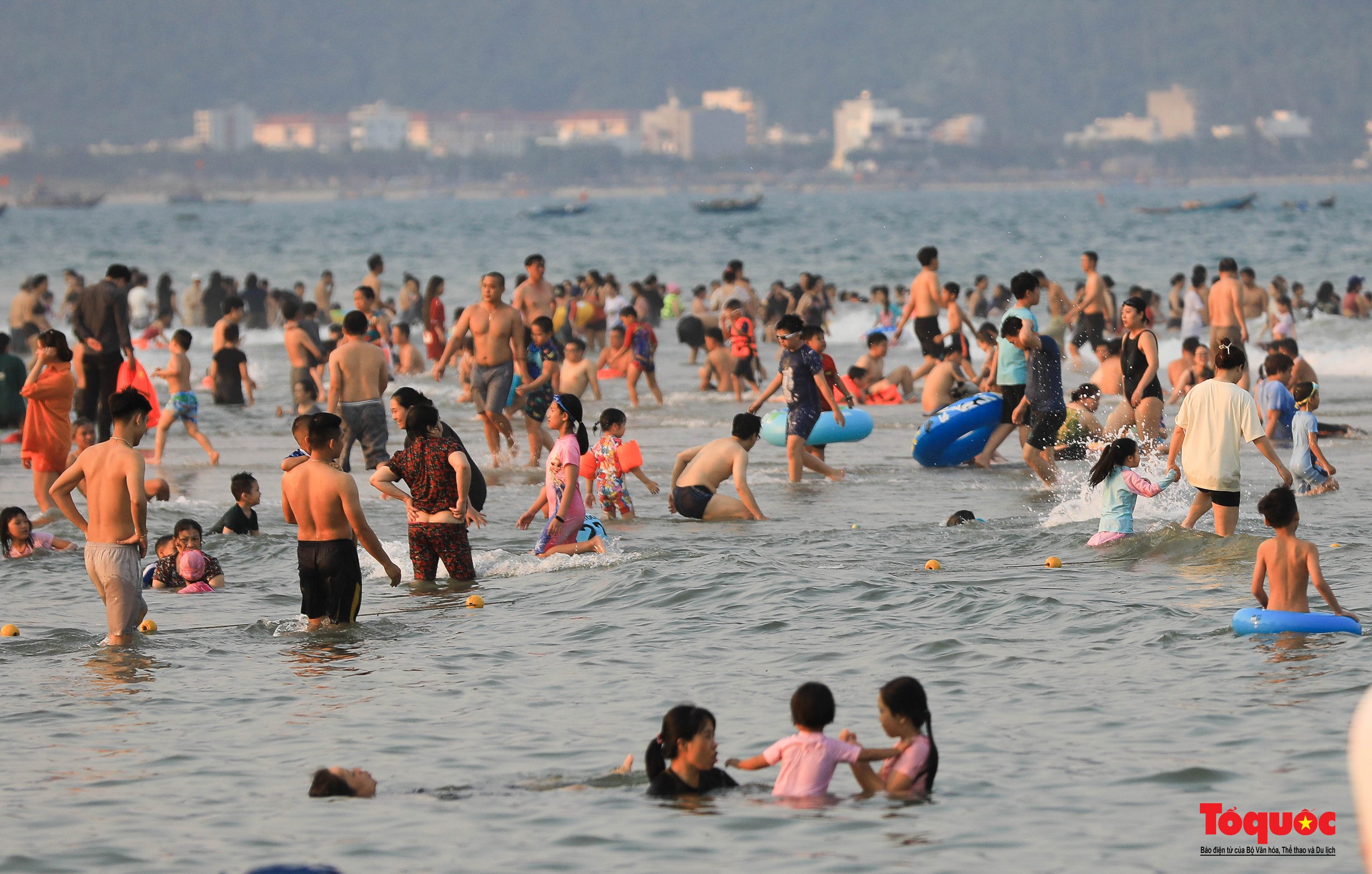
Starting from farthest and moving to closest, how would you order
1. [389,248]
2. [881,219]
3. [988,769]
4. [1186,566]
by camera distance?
[881,219], [389,248], [1186,566], [988,769]

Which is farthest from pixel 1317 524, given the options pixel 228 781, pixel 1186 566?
pixel 228 781

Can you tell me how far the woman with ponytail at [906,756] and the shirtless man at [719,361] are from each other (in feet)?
47.1

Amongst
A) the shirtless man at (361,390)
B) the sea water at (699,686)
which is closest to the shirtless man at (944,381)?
the sea water at (699,686)

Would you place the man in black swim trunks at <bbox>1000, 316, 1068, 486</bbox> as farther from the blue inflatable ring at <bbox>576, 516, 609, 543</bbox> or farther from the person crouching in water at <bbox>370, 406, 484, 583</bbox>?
the person crouching in water at <bbox>370, 406, 484, 583</bbox>

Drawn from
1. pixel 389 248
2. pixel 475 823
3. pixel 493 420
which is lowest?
pixel 475 823

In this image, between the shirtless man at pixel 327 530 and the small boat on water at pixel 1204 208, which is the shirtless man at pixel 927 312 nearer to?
the shirtless man at pixel 327 530

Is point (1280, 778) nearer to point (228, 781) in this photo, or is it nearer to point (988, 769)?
point (988, 769)

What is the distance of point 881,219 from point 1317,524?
301ft

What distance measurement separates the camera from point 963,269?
192 feet

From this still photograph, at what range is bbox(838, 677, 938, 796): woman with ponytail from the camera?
6.07m

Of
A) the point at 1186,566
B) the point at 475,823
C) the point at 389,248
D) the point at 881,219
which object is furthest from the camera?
the point at 881,219

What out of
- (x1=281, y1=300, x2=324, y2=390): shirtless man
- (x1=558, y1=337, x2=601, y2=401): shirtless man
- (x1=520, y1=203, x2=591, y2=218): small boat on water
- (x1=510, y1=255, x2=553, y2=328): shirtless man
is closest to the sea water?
(x1=281, y1=300, x2=324, y2=390): shirtless man

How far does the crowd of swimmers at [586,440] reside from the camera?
307 inches

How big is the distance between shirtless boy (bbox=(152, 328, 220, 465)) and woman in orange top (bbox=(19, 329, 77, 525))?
2.66m
